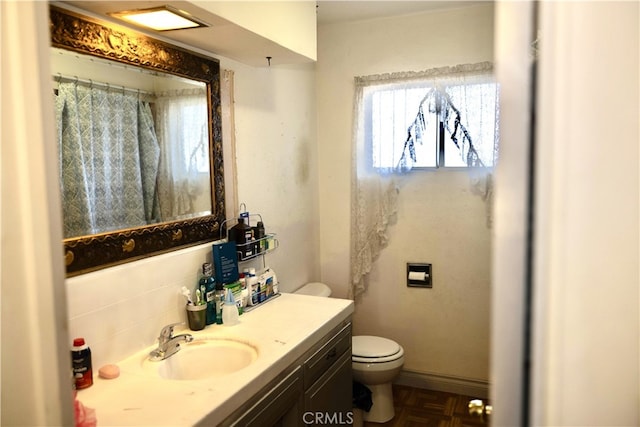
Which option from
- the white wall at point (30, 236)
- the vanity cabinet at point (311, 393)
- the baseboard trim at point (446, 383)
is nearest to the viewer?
the white wall at point (30, 236)

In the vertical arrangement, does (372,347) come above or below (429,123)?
below

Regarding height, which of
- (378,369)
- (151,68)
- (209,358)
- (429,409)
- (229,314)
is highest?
(151,68)

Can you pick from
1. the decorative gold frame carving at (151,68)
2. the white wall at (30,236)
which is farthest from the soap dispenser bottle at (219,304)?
the white wall at (30,236)

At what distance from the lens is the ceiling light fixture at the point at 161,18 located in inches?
64.4

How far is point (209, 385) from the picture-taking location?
5.22ft

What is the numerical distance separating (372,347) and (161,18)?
2114 mm

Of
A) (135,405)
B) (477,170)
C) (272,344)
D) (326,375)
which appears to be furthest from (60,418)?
(477,170)

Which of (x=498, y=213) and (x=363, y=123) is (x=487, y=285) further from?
(x=498, y=213)

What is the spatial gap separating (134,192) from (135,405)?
77cm

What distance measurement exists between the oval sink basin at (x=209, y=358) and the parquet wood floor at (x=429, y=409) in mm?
1348

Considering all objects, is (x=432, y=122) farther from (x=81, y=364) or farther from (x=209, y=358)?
(x=81, y=364)

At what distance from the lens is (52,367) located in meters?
0.94

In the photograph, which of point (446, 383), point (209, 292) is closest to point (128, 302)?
point (209, 292)

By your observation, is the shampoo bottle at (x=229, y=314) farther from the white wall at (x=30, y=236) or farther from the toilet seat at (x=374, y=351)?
the white wall at (x=30, y=236)
